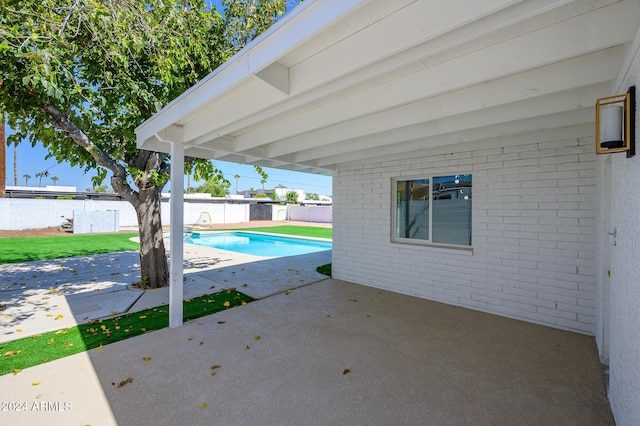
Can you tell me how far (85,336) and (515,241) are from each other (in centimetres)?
627

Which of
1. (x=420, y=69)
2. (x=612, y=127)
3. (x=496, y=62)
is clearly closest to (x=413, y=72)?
(x=420, y=69)

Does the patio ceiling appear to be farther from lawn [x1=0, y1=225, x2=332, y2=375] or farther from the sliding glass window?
lawn [x1=0, y1=225, x2=332, y2=375]

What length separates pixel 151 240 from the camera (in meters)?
6.04

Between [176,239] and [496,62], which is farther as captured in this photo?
[176,239]

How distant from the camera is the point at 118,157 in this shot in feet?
18.2

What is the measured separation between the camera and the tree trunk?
5.96 metres

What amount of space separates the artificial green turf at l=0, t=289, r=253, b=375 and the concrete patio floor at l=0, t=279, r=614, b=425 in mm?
231

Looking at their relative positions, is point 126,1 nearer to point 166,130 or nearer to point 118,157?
point 166,130

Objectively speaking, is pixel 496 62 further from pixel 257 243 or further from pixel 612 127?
pixel 257 243

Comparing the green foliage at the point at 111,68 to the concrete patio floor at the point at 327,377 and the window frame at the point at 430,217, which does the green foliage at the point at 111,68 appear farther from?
the window frame at the point at 430,217

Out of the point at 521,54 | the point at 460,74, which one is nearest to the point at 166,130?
the point at 460,74

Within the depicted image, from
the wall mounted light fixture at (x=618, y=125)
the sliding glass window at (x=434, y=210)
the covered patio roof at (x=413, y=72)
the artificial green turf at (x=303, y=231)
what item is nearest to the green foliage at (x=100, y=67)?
the covered patio roof at (x=413, y=72)

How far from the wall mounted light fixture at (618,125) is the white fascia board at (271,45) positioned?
69.9 inches

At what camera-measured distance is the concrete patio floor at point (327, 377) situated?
2396 mm
